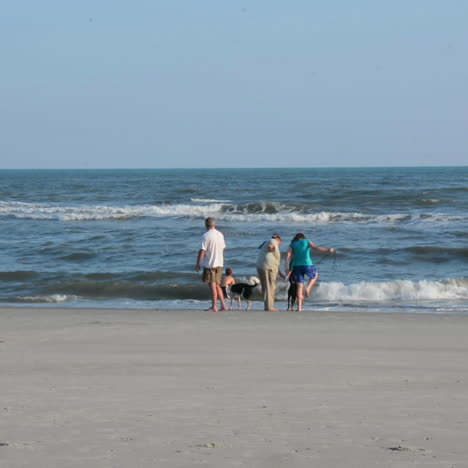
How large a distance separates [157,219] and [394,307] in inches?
805

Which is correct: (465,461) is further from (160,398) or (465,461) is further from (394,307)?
(394,307)

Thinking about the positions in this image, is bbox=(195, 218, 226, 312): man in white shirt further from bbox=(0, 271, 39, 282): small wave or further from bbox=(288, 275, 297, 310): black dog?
bbox=(0, 271, 39, 282): small wave

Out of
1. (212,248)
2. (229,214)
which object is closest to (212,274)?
(212,248)

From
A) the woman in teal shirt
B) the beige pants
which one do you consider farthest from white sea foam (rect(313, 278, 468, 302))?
the beige pants

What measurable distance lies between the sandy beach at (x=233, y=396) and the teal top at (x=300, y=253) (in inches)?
103

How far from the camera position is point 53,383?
6.44m

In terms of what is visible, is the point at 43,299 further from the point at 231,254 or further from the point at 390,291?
the point at 231,254

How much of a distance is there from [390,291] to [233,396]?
937 cm

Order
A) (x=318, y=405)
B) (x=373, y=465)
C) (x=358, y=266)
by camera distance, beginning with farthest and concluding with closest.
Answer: (x=358, y=266) < (x=318, y=405) < (x=373, y=465)

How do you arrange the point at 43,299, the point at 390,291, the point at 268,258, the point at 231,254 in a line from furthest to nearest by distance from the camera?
the point at 231,254
the point at 390,291
the point at 43,299
the point at 268,258

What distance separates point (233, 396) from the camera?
593cm

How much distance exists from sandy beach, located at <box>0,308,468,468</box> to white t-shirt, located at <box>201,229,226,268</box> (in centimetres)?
218

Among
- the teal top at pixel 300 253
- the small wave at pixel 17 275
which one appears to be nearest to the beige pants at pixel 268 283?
the teal top at pixel 300 253

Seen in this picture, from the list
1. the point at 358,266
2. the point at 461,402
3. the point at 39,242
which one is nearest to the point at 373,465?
the point at 461,402
